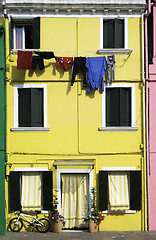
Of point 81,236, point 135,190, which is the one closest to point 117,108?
point 135,190

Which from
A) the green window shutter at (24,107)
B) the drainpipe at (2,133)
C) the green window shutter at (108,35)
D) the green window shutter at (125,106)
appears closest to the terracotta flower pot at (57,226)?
the drainpipe at (2,133)

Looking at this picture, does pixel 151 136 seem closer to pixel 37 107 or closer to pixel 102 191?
pixel 102 191

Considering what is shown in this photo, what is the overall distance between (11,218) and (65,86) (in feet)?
19.0

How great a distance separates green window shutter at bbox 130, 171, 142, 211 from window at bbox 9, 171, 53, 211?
3272mm

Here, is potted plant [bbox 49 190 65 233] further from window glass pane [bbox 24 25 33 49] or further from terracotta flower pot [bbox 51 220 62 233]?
window glass pane [bbox 24 25 33 49]

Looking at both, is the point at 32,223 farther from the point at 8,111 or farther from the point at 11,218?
the point at 8,111

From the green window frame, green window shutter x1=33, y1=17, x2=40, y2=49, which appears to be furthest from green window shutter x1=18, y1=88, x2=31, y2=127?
green window shutter x1=33, y1=17, x2=40, y2=49

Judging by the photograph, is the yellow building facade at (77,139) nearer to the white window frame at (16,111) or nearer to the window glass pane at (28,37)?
the white window frame at (16,111)

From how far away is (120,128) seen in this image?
12.2 metres

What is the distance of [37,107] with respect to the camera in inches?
487

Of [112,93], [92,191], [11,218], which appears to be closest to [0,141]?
[11,218]

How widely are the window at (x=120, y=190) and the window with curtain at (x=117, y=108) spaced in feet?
6.84

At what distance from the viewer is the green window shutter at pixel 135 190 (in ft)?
39.7

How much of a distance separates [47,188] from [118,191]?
289cm
